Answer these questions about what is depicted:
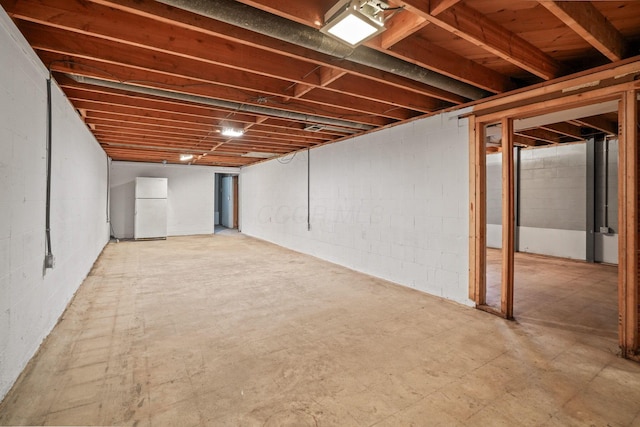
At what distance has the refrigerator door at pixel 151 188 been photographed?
8.23 m

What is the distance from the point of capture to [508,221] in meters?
3.04

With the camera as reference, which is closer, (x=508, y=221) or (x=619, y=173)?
(x=619, y=173)

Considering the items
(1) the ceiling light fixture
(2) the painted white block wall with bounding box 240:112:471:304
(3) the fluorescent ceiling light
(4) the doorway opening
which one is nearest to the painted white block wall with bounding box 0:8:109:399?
(3) the fluorescent ceiling light

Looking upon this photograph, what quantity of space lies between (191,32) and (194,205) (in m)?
8.19

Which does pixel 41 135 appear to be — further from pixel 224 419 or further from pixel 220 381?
pixel 224 419

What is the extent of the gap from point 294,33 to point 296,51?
320mm

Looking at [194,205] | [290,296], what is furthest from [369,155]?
[194,205]

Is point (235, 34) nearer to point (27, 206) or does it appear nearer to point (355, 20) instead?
point (355, 20)

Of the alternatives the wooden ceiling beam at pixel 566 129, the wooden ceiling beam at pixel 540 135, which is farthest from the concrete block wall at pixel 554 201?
the wooden ceiling beam at pixel 566 129

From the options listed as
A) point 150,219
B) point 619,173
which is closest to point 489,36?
point 619,173

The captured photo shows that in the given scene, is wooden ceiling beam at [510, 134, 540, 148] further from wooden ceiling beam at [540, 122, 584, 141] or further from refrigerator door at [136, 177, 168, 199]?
refrigerator door at [136, 177, 168, 199]

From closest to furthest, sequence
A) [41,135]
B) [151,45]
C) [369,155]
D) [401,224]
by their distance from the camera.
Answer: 1. [151,45]
2. [41,135]
3. [401,224]
4. [369,155]

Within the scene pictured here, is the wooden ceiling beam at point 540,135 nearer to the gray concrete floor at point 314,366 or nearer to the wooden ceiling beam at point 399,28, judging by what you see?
the gray concrete floor at point 314,366

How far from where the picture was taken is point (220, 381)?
6.43 ft
